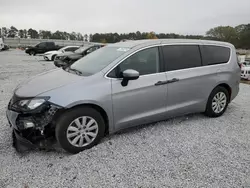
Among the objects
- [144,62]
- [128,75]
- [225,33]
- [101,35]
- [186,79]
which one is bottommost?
[186,79]

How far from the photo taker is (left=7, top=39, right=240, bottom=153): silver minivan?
2.60 meters

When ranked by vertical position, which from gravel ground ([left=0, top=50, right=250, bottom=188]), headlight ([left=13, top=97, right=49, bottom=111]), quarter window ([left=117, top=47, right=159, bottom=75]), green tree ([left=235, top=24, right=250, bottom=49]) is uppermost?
green tree ([left=235, top=24, right=250, bottom=49])

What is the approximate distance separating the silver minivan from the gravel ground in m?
0.21

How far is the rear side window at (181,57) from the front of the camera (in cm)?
341

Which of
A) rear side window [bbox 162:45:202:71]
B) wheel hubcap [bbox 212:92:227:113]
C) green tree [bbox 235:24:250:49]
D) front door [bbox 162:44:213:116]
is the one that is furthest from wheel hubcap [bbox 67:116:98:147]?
green tree [bbox 235:24:250:49]

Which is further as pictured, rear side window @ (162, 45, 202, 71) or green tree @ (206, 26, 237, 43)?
green tree @ (206, 26, 237, 43)

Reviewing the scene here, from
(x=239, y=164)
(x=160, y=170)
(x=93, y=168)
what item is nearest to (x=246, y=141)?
(x=239, y=164)

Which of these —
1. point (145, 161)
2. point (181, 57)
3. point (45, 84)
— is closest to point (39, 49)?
point (45, 84)

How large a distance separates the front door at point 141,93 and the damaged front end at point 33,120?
859mm

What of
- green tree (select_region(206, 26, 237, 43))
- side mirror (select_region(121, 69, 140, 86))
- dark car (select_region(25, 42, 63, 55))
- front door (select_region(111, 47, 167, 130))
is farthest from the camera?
green tree (select_region(206, 26, 237, 43))

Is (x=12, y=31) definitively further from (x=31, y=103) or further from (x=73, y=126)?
(x=73, y=126)

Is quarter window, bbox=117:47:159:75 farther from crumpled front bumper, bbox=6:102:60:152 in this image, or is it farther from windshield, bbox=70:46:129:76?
crumpled front bumper, bbox=6:102:60:152

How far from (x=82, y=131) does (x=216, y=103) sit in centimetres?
272

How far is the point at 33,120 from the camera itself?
2568 mm
